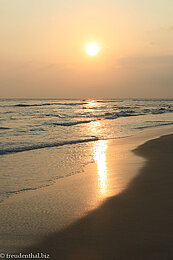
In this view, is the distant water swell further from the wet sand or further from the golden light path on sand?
the wet sand

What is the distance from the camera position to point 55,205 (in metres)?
5.08

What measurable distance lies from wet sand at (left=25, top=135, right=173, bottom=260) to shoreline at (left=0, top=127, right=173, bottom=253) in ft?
0.63

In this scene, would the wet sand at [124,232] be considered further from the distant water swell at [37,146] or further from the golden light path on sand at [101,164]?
the distant water swell at [37,146]

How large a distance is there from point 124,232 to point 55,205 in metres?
1.65

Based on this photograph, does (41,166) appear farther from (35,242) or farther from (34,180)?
(35,242)

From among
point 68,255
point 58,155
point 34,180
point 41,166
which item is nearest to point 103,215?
point 68,255

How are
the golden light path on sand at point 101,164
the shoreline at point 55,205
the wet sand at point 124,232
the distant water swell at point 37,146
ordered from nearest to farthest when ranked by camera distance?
1. the wet sand at point 124,232
2. the shoreline at point 55,205
3. the golden light path on sand at point 101,164
4. the distant water swell at point 37,146

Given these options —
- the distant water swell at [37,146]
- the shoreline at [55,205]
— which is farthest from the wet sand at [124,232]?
the distant water swell at [37,146]

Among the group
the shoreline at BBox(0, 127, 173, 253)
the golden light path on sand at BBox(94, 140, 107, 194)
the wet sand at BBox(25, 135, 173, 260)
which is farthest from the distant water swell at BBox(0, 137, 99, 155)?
the wet sand at BBox(25, 135, 173, 260)

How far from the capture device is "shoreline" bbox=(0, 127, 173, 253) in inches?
158

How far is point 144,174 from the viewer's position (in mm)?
7199

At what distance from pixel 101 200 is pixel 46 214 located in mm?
1176

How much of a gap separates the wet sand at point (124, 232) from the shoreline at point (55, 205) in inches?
7.6

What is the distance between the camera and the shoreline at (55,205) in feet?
13.2
